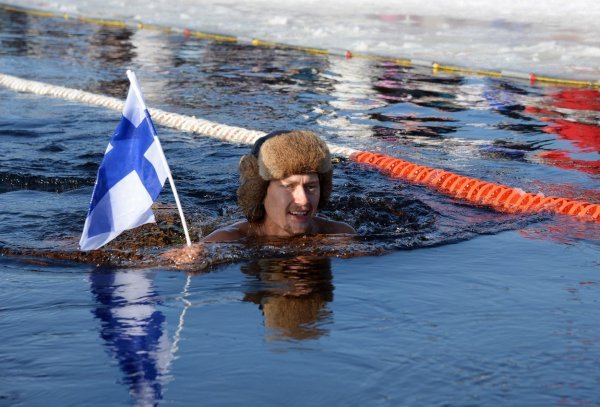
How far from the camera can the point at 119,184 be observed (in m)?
6.36

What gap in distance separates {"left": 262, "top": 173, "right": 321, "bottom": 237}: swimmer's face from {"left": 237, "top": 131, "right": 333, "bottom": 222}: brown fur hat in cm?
5

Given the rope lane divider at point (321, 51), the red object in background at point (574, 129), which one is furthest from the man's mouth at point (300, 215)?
the rope lane divider at point (321, 51)

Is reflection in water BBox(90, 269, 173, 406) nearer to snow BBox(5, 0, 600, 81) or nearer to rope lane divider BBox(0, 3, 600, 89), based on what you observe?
rope lane divider BBox(0, 3, 600, 89)

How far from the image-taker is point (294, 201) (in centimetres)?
636

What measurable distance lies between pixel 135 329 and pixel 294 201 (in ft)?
5.59

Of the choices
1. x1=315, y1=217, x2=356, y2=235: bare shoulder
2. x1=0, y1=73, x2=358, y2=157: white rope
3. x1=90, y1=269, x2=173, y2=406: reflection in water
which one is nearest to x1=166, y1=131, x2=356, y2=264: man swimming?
x1=315, y1=217, x2=356, y2=235: bare shoulder

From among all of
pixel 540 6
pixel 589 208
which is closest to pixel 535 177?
pixel 589 208

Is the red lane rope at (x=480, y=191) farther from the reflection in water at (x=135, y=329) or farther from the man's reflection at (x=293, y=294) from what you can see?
the reflection in water at (x=135, y=329)

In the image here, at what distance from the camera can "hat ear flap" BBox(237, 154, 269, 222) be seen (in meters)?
A: 6.45

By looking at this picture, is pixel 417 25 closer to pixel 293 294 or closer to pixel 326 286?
pixel 326 286

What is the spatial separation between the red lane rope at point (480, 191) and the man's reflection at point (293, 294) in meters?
2.52

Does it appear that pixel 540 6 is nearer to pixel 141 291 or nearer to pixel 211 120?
pixel 211 120

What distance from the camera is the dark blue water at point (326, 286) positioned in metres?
4.28

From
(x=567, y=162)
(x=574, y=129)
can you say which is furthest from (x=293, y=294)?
(x=574, y=129)
